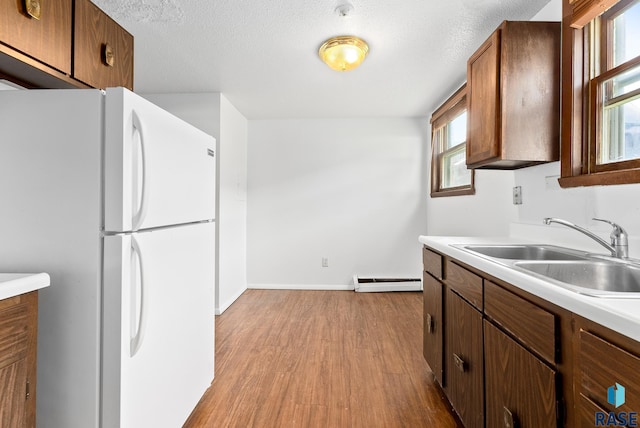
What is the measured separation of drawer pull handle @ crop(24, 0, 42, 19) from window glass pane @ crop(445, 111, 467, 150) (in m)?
→ 3.20

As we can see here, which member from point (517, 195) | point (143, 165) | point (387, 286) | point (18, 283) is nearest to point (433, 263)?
point (517, 195)

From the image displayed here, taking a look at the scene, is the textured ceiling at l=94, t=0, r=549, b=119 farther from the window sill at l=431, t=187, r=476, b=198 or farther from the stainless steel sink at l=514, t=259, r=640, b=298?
the stainless steel sink at l=514, t=259, r=640, b=298

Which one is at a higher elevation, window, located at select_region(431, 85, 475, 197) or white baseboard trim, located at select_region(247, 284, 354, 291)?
window, located at select_region(431, 85, 475, 197)

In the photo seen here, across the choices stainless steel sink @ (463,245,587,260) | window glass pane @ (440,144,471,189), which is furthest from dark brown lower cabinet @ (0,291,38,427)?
window glass pane @ (440,144,471,189)

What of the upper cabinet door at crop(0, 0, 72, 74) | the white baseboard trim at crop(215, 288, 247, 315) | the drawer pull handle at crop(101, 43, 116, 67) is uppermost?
the drawer pull handle at crop(101, 43, 116, 67)

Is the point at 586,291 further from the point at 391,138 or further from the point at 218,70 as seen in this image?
the point at 391,138

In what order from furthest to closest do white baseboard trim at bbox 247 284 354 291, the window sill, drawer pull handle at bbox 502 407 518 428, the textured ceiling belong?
white baseboard trim at bbox 247 284 354 291 → the window sill → the textured ceiling → drawer pull handle at bbox 502 407 518 428

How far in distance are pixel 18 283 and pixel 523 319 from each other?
5.03 feet

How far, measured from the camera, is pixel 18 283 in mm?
930

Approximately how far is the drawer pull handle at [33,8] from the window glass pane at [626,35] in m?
2.42

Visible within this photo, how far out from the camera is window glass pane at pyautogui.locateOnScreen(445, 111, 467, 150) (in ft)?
10.9

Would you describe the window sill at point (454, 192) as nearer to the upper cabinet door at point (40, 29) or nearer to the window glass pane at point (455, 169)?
the window glass pane at point (455, 169)

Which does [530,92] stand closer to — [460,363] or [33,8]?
[460,363]

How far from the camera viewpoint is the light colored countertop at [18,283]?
35.1 inches
